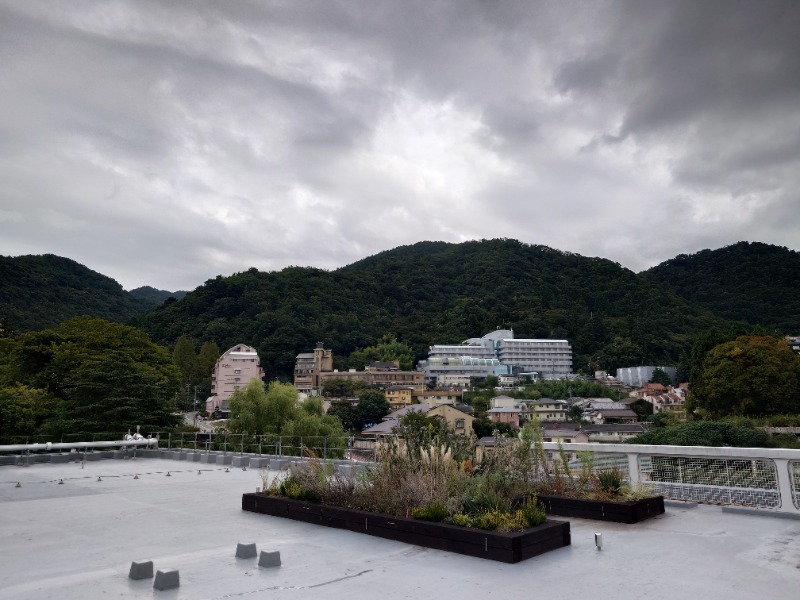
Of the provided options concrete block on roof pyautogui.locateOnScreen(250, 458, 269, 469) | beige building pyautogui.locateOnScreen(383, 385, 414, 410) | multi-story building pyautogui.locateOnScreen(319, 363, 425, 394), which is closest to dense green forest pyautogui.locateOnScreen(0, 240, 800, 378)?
multi-story building pyautogui.locateOnScreen(319, 363, 425, 394)

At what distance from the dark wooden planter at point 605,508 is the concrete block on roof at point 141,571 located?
4.33 m

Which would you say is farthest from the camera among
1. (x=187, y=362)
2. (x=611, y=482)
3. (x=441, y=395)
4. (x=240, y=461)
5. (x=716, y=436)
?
(x=441, y=395)

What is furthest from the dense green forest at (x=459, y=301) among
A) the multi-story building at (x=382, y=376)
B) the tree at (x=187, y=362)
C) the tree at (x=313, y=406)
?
the tree at (x=313, y=406)

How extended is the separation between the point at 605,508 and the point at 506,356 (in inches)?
4838

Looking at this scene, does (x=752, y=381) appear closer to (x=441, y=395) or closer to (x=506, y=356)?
(x=441, y=395)

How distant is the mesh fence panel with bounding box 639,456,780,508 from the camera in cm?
708

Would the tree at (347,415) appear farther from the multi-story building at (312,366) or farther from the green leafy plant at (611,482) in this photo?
the green leafy plant at (611,482)

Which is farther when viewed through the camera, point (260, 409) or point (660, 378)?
point (660, 378)

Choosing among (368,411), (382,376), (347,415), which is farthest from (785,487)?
(382,376)

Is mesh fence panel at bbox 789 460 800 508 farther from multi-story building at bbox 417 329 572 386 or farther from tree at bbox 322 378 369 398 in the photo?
multi-story building at bbox 417 329 572 386

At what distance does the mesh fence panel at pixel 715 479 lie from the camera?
23.2 ft

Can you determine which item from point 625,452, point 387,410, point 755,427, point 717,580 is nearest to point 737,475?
point 625,452

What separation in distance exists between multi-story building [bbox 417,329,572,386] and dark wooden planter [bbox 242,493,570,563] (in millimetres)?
114541

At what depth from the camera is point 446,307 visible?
14762 cm
